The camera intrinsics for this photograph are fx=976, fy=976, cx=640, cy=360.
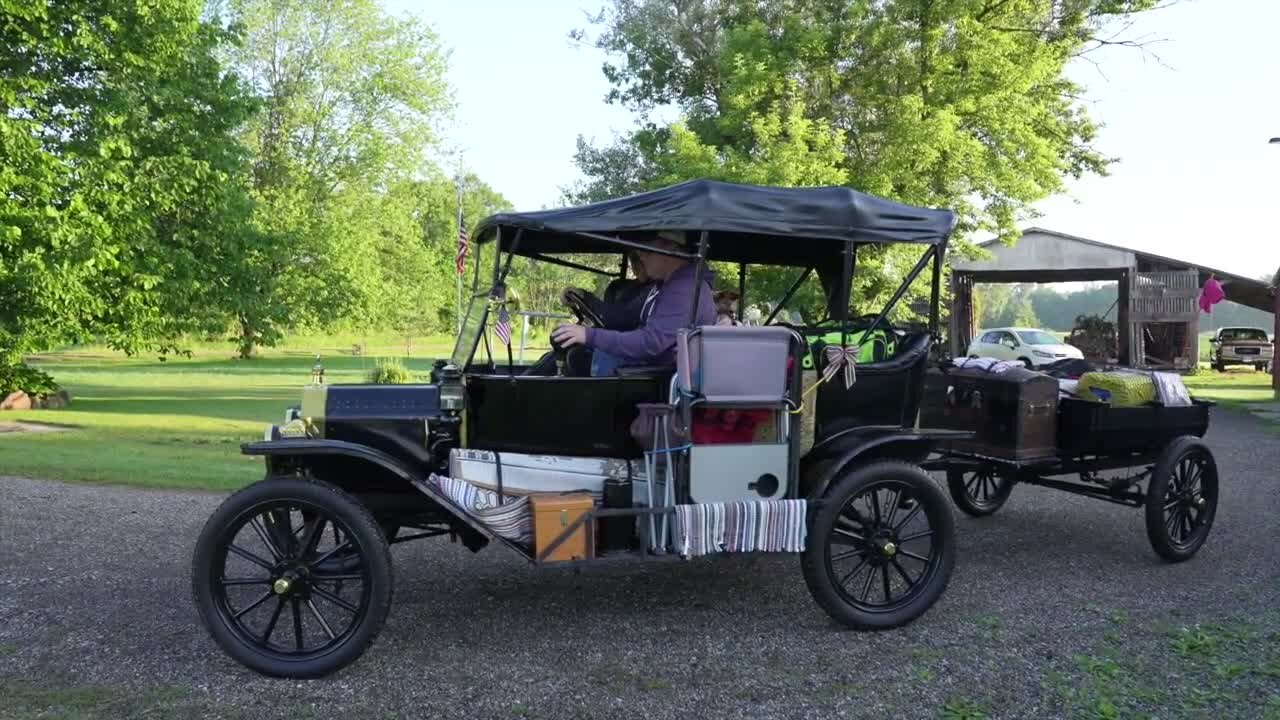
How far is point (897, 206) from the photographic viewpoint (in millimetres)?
5387

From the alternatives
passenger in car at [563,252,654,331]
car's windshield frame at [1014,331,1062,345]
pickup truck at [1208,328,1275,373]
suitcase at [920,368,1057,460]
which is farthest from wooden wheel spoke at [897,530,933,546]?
pickup truck at [1208,328,1275,373]

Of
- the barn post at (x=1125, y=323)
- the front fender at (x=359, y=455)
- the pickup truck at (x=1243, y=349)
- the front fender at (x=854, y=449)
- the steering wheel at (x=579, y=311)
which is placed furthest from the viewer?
the pickup truck at (x=1243, y=349)

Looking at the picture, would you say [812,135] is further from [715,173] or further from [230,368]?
[230,368]

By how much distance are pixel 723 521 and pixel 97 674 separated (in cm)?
297

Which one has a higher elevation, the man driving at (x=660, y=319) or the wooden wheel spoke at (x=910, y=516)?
the man driving at (x=660, y=319)

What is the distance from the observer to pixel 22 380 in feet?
56.1

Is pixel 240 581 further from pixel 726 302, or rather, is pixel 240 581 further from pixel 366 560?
pixel 726 302

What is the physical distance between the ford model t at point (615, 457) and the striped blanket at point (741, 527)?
1 cm

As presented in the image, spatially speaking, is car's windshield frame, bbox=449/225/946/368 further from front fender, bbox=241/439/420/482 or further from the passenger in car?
front fender, bbox=241/439/420/482

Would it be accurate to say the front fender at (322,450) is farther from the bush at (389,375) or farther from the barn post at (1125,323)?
the barn post at (1125,323)

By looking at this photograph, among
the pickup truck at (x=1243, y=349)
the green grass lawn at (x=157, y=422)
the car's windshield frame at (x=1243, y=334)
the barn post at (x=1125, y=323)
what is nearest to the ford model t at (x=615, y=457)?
the green grass lawn at (x=157, y=422)

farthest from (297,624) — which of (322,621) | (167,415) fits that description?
(167,415)

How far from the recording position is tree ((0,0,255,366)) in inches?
559

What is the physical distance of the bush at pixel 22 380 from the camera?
55.2 feet
